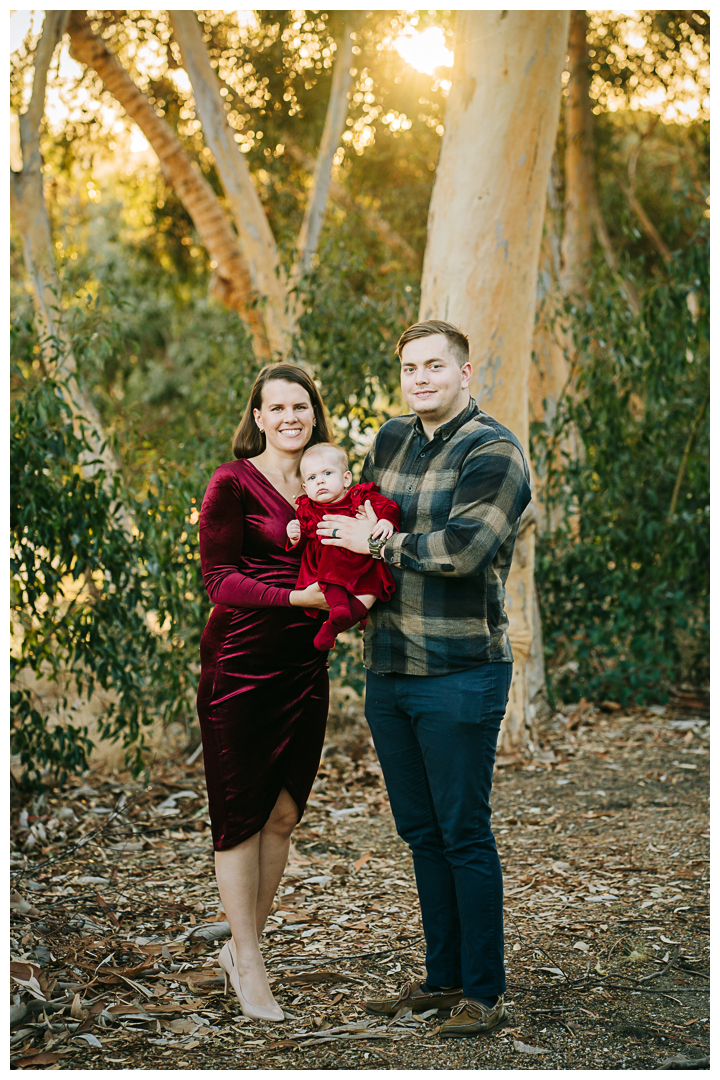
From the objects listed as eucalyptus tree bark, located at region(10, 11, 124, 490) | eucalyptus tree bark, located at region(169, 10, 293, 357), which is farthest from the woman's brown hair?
eucalyptus tree bark, located at region(169, 10, 293, 357)

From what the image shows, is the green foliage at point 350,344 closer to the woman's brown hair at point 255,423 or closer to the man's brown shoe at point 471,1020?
the woman's brown hair at point 255,423

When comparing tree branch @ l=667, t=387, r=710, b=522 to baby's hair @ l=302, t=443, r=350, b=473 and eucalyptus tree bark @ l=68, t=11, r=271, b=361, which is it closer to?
eucalyptus tree bark @ l=68, t=11, r=271, b=361

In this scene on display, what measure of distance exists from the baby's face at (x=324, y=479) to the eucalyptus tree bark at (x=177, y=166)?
4995 mm

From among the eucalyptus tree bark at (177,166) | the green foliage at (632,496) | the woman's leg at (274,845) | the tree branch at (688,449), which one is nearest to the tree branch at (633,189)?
the green foliage at (632,496)

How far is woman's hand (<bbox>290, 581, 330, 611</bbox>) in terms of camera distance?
2682 millimetres

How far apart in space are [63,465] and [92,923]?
7.29 feet

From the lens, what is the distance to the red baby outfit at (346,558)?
8.65ft

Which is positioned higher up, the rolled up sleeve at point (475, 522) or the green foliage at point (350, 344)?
the green foliage at point (350, 344)

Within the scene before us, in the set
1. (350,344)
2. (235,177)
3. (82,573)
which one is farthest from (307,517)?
(235,177)

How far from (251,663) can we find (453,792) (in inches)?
28.6

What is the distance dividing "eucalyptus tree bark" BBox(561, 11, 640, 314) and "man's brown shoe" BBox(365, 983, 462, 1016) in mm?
7990

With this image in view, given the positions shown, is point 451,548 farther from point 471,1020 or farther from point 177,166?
point 177,166

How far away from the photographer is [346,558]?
264 cm

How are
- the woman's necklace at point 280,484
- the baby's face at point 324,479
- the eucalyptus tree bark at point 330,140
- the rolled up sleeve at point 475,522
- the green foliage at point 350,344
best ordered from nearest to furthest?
the rolled up sleeve at point 475,522 → the baby's face at point 324,479 → the woman's necklace at point 280,484 → the green foliage at point 350,344 → the eucalyptus tree bark at point 330,140
